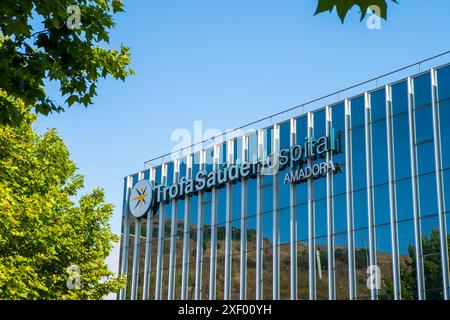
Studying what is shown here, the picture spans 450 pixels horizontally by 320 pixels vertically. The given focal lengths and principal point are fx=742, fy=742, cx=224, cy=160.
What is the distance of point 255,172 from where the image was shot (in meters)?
41.2

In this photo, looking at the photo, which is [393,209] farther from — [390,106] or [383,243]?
[390,106]

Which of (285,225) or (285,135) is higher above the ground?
(285,135)

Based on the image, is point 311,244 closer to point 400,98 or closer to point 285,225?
point 285,225

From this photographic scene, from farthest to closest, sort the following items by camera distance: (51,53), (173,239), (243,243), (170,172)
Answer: (170,172), (173,239), (243,243), (51,53)

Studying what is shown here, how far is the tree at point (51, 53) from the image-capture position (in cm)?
1136

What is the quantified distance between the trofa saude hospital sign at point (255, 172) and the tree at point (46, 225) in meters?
10.2

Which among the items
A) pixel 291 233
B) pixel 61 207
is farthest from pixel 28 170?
pixel 291 233

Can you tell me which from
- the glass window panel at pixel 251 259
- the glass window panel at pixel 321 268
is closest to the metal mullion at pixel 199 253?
the glass window panel at pixel 251 259

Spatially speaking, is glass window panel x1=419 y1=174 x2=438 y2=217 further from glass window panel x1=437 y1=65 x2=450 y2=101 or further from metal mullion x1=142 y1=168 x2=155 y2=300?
metal mullion x1=142 y1=168 x2=155 y2=300

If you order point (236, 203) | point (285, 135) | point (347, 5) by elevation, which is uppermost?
point (285, 135)

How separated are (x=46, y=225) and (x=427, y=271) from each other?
16.1 metres

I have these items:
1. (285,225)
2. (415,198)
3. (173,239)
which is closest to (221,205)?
(173,239)

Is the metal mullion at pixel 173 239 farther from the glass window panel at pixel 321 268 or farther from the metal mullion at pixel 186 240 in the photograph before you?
the glass window panel at pixel 321 268
